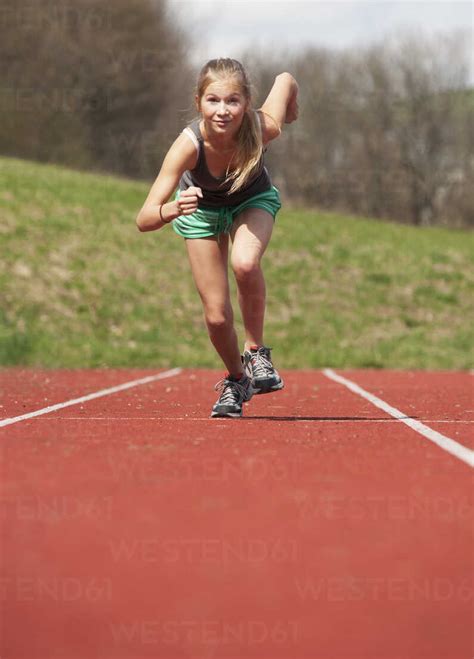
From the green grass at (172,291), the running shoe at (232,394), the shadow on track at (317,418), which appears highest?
the running shoe at (232,394)

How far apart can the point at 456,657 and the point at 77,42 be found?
125 ft

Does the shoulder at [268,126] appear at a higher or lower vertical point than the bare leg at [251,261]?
higher


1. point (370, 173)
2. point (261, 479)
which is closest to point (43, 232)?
point (261, 479)

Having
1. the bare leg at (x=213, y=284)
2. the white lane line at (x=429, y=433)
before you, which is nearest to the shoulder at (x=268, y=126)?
the bare leg at (x=213, y=284)

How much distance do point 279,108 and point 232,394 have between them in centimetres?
183

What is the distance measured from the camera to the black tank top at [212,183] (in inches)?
269

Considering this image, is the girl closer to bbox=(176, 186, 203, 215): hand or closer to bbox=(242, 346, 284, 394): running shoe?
bbox=(242, 346, 284, 394): running shoe

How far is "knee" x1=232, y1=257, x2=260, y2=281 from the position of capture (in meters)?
6.83

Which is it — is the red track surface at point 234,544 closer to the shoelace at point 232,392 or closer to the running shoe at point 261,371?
the running shoe at point 261,371

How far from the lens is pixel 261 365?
7.17 meters

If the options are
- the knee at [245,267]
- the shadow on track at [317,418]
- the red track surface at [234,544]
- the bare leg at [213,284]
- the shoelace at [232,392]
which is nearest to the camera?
the red track surface at [234,544]

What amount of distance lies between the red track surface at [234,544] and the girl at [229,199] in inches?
27.5

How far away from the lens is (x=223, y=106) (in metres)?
6.68

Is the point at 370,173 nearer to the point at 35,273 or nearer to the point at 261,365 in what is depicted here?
the point at 35,273
